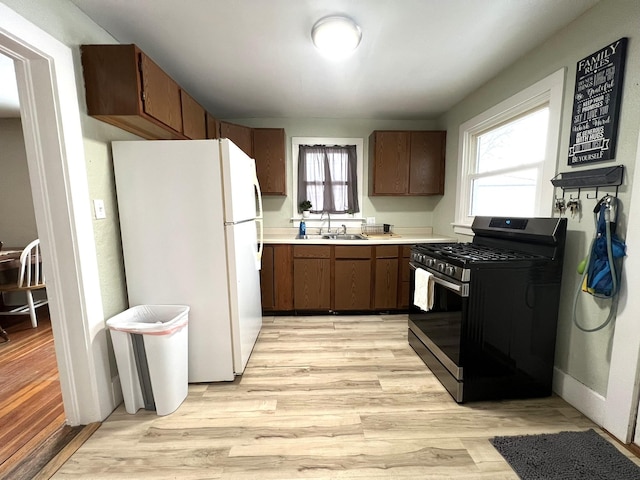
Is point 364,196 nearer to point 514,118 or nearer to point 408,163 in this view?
point 408,163

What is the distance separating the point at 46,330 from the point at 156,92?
2.74 meters

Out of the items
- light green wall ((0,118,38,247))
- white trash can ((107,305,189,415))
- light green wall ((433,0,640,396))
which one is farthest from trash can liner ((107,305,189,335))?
light green wall ((0,118,38,247))

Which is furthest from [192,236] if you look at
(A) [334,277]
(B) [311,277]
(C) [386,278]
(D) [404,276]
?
(D) [404,276]

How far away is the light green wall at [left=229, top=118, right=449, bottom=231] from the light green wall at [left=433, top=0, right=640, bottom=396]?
5.16ft

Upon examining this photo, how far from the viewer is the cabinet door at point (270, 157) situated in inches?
124

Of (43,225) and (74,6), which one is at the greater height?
(74,6)

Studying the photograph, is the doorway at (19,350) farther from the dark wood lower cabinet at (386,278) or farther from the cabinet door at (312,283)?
the dark wood lower cabinet at (386,278)

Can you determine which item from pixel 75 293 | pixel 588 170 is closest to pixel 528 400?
pixel 588 170

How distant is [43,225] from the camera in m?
1.39

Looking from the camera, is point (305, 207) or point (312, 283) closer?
point (312, 283)

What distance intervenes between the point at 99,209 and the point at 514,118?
10.5 feet

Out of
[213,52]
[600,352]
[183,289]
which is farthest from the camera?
[213,52]

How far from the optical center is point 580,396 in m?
1.60

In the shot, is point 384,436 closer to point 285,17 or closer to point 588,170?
point 588,170
